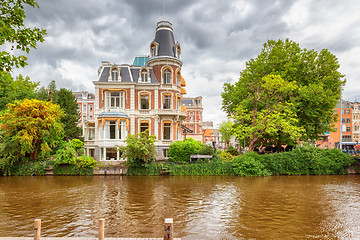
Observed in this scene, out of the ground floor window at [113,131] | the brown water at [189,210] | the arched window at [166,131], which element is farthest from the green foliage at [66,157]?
the arched window at [166,131]

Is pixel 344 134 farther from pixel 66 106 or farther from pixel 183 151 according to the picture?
pixel 66 106

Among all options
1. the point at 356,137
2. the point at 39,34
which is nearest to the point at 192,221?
the point at 39,34

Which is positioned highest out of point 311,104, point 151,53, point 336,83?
point 151,53

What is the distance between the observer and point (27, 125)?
2411 centimetres

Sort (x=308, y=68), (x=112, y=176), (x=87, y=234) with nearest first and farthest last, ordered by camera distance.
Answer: (x=87, y=234) < (x=112, y=176) < (x=308, y=68)

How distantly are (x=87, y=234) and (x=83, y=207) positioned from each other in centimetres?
438

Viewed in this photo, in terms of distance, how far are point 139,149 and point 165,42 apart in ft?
50.2

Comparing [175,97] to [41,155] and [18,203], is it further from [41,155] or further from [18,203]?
[18,203]

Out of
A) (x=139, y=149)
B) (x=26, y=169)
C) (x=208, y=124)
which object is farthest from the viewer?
(x=208, y=124)

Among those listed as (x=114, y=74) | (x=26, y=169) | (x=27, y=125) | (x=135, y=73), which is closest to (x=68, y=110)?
(x=114, y=74)

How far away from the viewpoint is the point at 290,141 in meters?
29.1

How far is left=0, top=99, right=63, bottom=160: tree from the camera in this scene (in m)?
24.2

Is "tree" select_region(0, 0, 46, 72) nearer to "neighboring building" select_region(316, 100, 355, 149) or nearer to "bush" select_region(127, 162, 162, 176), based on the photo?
"bush" select_region(127, 162, 162, 176)

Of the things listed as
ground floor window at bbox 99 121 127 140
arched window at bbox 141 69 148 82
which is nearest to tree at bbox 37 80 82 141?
ground floor window at bbox 99 121 127 140
